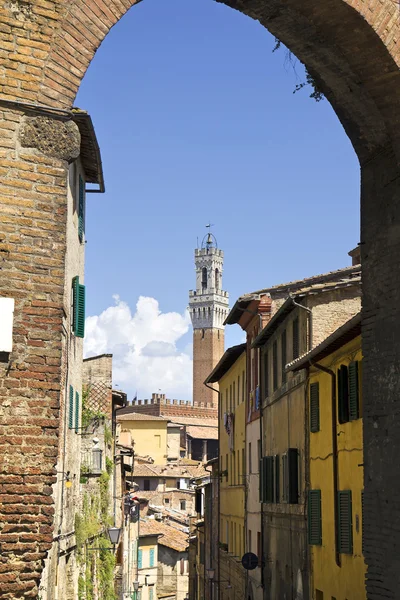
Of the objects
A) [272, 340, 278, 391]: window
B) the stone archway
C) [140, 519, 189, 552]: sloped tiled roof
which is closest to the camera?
the stone archway

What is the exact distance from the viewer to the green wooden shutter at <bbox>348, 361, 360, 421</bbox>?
643 inches

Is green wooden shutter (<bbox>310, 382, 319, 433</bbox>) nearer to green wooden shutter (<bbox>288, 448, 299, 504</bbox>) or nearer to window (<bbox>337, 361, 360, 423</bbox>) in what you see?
green wooden shutter (<bbox>288, 448, 299, 504</bbox>)

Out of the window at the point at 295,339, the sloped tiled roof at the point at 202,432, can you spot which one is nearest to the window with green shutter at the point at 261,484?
the window at the point at 295,339

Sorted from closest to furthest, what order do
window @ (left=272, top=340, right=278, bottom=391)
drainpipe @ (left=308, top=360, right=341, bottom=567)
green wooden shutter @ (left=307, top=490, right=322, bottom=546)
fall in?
drainpipe @ (left=308, top=360, right=341, bottom=567), green wooden shutter @ (left=307, top=490, right=322, bottom=546), window @ (left=272, top=340, right=278, bottom=391)

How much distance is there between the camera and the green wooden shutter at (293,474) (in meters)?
22.3

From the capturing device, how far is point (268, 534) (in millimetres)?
26734

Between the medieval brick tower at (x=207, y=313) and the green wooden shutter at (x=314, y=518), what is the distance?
10700 centimetres

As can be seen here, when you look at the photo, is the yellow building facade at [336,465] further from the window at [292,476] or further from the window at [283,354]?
the window at [283,354]

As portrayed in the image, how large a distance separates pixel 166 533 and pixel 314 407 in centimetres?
4046

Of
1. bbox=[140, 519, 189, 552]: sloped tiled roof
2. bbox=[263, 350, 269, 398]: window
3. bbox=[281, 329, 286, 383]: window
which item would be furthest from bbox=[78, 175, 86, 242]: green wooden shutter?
bbox=[140, 519, 189, 552]: sloped tiled roof

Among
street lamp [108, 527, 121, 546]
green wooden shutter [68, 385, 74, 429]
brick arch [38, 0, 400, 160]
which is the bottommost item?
street lamp [108, 527, 121, 546]

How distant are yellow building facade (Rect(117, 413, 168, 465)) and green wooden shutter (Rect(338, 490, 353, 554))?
209 ft

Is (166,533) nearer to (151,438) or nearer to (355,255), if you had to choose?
(151,438)

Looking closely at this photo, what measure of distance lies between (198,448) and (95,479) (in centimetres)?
7908
